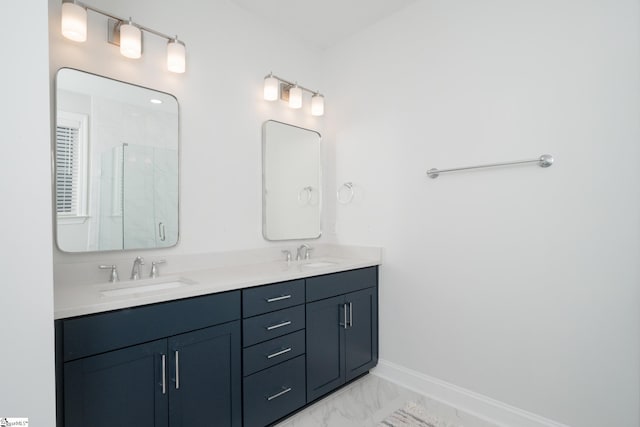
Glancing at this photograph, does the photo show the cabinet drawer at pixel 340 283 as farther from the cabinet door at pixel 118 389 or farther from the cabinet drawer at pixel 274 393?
the cabinet door at pixel 118 389

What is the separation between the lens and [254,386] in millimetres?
1633

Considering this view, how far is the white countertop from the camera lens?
1175 millimetres

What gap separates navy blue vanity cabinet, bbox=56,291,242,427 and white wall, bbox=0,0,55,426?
0.20 metres

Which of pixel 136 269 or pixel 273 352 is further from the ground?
pixel 136 269

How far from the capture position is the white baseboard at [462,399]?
69.0 inches

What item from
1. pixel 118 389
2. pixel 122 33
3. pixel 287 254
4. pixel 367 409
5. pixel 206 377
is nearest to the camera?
pixel 118 389

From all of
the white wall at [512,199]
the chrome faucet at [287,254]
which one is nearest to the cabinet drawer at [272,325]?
the chrome faucet at [287,254]

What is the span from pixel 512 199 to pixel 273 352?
160 centimetres

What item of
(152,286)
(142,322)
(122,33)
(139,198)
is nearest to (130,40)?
(122,33)

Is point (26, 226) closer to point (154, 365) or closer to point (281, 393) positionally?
point (154, 365)

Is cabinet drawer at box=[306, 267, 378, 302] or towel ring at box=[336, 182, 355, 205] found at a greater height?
towel ring at box=[336, 182, 355, 205]

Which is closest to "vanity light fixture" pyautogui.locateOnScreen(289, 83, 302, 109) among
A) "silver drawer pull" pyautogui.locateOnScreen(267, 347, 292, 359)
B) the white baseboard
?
"silver drawer pull" pyautogui.locateOnScreen(267, 347, 292, 359)

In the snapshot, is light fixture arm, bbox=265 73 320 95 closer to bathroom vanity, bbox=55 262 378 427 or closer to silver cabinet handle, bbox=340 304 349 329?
bathroom vanity, bbox=55 262 378 427

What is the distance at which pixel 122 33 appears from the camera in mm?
1627
